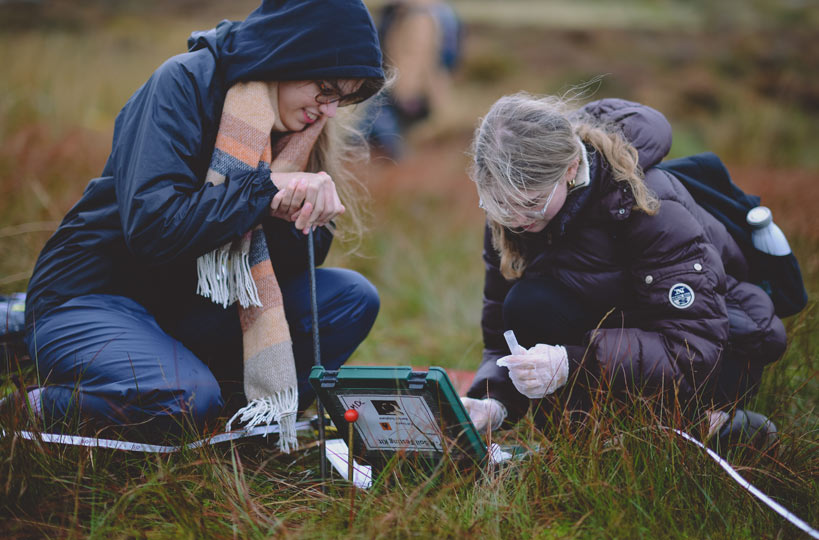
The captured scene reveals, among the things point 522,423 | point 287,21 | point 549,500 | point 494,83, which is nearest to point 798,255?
point 522,423

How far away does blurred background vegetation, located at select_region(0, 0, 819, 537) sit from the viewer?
145 inches

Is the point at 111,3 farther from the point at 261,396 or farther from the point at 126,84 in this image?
the point at 261,396

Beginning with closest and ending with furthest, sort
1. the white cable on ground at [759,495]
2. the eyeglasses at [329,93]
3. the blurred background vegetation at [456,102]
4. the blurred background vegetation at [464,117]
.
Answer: the white cable on ground at [759,495] < the eyeglasses at [329,93] < the blurred background vegetation at [464,117] < the blurred background vegetation at [456,102]

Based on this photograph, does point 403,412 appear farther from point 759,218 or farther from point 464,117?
point 464,117

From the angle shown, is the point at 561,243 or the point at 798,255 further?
the point at 798,255

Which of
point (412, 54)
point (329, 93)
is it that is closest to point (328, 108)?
point (329, 93)

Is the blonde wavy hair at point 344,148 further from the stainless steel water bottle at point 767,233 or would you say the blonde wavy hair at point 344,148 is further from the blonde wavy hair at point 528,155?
the stainless steel water bottle at point 767,233

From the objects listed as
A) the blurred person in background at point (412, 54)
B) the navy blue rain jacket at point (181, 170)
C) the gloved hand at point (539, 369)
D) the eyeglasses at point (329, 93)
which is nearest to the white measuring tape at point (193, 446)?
the gloved hand at point (539, 369)

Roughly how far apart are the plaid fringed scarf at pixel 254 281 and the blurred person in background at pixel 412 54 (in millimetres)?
5042

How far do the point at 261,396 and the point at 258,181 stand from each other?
679mm

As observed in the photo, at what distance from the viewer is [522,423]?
2291 mm

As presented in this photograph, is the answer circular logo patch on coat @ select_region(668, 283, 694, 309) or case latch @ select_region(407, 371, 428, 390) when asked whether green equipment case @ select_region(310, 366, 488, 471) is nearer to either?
case latch @ select_region(407, 371, 428, 390)

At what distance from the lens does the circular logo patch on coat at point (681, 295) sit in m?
2.01

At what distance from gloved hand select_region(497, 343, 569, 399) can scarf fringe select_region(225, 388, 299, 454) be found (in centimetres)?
67
